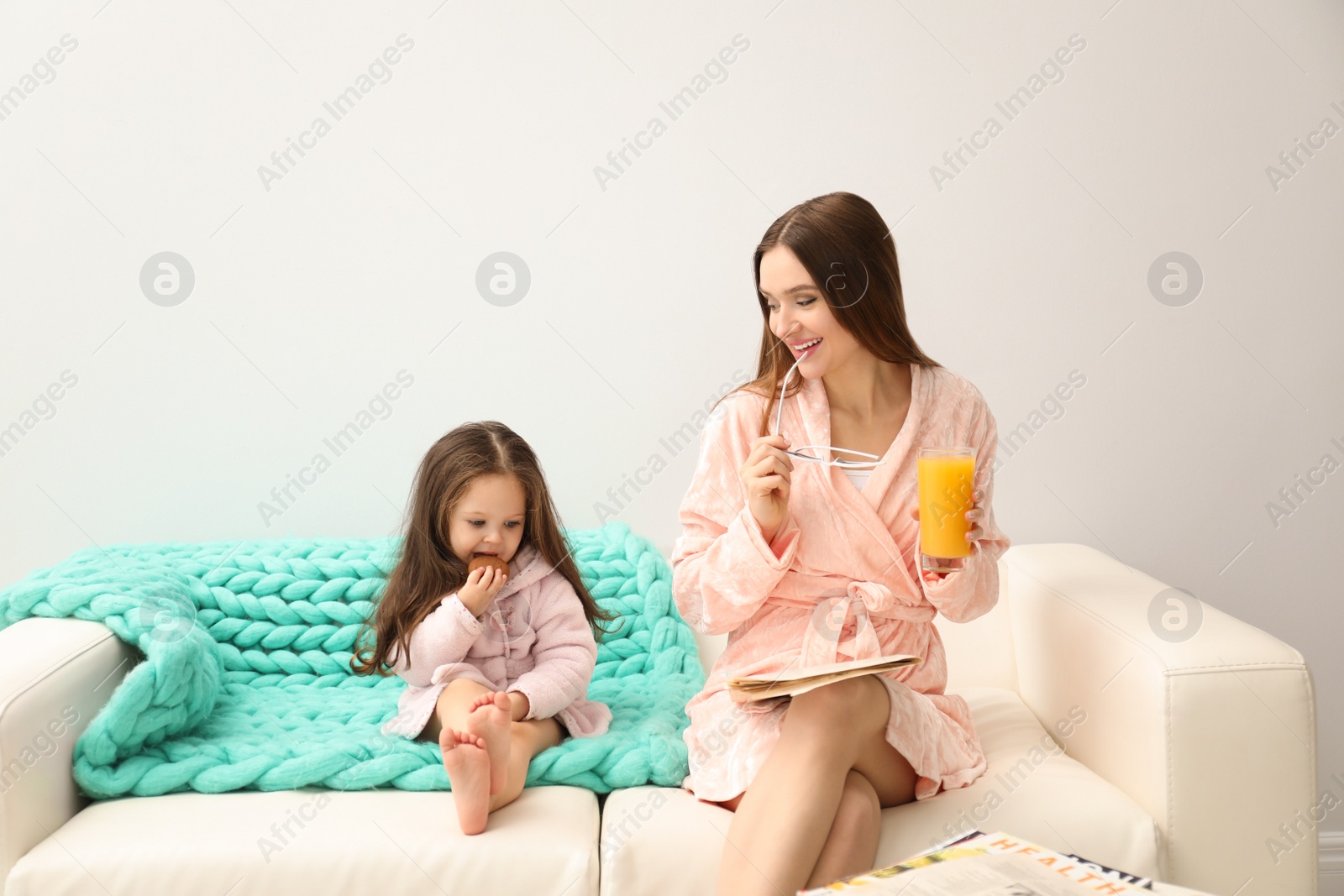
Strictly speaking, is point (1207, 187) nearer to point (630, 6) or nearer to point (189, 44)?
point (630, 6)

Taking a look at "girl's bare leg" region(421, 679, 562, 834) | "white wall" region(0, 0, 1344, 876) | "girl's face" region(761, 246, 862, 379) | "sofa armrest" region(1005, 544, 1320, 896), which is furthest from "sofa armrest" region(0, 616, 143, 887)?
"sofa armrest" region(1005, 544, 1320, 896)

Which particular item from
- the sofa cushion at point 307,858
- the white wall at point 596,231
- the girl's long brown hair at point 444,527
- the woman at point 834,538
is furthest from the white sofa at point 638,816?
the white wall at point 596,231

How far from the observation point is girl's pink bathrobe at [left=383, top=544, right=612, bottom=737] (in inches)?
64.1

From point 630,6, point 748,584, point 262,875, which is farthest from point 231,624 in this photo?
point 630,6

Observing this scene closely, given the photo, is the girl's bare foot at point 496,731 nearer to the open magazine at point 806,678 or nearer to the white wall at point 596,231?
the open magazine at point 806,678

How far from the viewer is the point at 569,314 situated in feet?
7.20

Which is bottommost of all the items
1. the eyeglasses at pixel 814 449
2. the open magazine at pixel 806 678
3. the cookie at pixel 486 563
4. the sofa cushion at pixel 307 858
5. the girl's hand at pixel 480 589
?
the sofa cushion at pixel 307 858

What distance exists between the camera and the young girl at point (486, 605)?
1626 millimetres

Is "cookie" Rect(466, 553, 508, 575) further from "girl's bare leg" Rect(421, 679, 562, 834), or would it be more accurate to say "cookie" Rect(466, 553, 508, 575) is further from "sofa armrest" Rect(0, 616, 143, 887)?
"sofa armrest" Rect(0, 616, 143, 887)

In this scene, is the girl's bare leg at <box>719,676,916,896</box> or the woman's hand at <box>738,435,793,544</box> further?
the woman's hand at <box>738,435,793,544</box>

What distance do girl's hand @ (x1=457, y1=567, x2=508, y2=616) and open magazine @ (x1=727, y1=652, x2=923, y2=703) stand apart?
0.50 meters

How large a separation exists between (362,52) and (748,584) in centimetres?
141

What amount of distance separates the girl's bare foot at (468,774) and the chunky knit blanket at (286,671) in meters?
0.16

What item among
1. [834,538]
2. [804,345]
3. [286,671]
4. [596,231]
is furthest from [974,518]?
[286,671]
